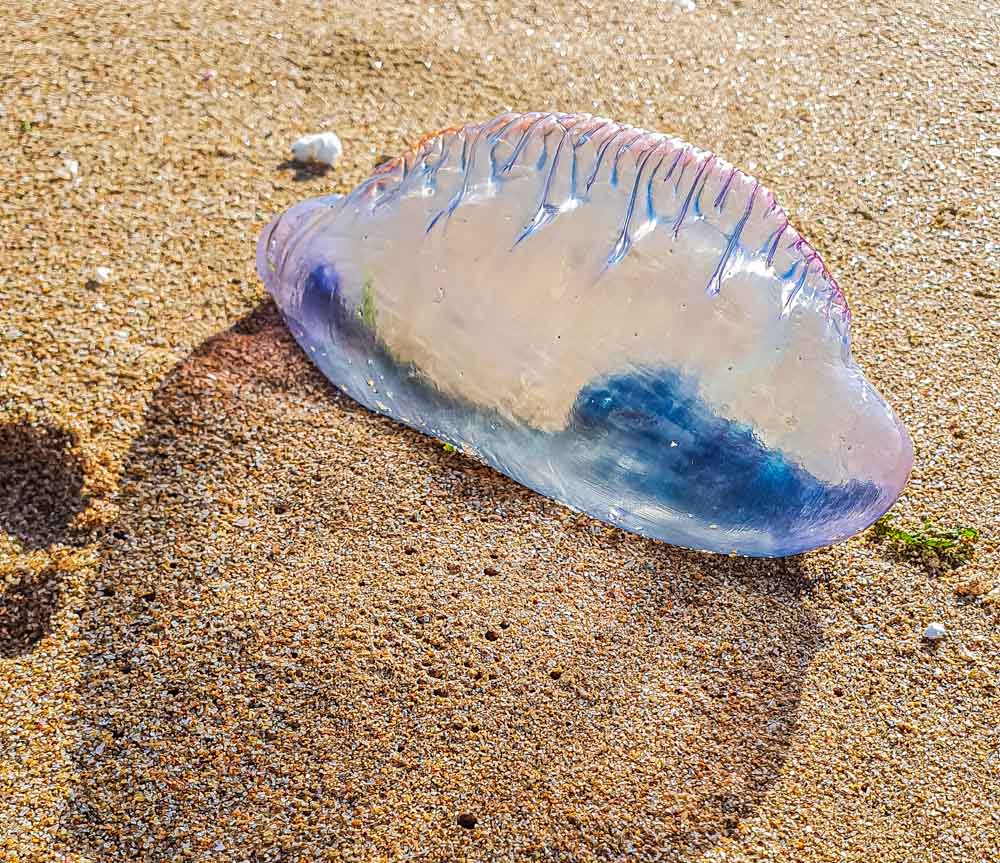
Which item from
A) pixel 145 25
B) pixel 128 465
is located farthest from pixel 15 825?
pixel 145 25

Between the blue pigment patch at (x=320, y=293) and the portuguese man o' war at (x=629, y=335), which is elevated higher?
the portuguese man o' war at (x=629, y=335)

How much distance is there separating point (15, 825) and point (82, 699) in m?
0.29

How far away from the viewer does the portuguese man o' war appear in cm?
241

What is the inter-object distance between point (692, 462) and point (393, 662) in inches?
33.4

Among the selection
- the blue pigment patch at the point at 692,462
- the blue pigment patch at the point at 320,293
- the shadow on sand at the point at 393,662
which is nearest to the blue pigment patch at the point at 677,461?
the blue pigment patch at the point at 692,462

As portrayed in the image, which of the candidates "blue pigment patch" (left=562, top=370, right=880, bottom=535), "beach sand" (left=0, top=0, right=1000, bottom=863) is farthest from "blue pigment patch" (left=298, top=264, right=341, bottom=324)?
"blue pigment patch" (left=562, top=370, right=880, bottom=535)

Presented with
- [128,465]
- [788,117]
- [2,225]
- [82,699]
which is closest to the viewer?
[82,699]

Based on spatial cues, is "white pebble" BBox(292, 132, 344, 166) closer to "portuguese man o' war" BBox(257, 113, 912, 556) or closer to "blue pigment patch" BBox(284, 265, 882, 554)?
"portuguese man o' war" BBox(257, 113, 912, 556)

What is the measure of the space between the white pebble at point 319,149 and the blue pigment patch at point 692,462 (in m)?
1.80

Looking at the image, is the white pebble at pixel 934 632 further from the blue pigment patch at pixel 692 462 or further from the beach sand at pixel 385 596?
the blue pigment patch at pixel 692 462

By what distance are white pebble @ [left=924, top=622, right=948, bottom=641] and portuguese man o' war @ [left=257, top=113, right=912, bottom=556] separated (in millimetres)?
345

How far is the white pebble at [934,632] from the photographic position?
272 cm

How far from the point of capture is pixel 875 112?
4.16 metres

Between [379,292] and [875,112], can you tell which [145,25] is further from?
[875,112]
